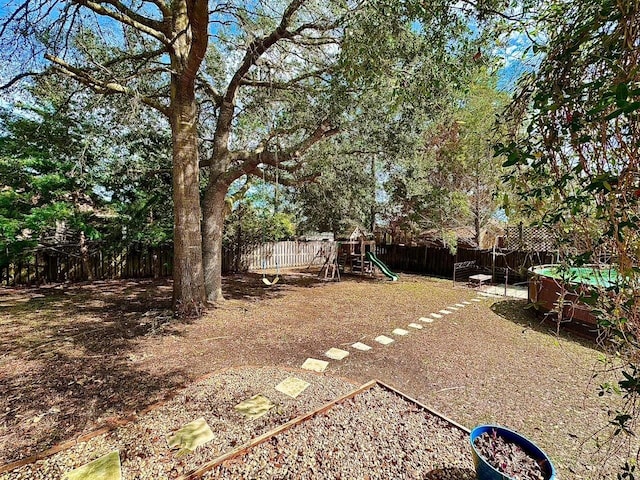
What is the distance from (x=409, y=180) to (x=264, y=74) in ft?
16.9

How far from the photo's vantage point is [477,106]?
7.87 metres

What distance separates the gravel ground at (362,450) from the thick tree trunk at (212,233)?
4.06m

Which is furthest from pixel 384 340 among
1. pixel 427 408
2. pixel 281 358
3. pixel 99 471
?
pixel 99 471

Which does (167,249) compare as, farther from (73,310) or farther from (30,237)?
(73,310)

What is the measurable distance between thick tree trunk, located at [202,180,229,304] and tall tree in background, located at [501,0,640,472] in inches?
206

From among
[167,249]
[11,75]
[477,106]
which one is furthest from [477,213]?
[11,75]

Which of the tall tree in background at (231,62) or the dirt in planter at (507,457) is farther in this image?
the tall tree in background at (231,62)

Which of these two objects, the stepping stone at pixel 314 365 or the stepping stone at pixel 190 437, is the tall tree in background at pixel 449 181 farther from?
the stepping stone at pixel 190 437

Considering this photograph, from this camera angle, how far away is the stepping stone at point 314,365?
10.2ft

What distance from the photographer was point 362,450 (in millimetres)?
1906

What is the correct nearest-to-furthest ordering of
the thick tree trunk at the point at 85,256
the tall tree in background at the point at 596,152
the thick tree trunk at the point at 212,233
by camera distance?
1. the tall tree in background at the point at 596,152
2. the thick tree trunk at the point at 212,233
3. the thick tree trunk at the point at 85,256

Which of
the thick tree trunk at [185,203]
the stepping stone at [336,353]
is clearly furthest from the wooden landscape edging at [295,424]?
the thick tree trunk at [185,203]

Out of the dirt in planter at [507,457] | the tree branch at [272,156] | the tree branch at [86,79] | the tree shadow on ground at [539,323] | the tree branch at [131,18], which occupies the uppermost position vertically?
the tree branch at [131,18]

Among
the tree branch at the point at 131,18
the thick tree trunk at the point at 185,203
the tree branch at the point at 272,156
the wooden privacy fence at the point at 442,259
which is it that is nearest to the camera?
the tree branch at the point at 131,18
